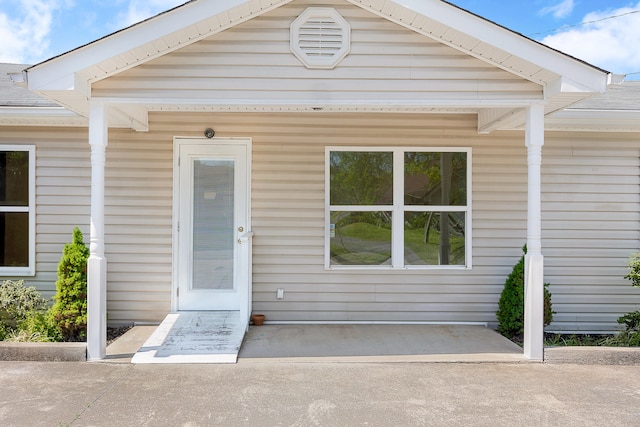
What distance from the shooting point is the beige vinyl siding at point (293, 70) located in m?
4.40

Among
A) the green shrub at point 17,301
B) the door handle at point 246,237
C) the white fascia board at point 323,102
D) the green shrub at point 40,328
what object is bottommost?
the green shrub at point 40,328

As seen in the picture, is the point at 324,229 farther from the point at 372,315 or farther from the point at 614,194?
the point at 614,194

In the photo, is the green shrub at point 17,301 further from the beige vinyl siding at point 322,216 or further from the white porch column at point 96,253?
the white porch column at point 96,253

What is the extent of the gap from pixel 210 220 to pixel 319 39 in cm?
264

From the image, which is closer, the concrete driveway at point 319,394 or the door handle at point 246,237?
the concrete driveway at point 319,394

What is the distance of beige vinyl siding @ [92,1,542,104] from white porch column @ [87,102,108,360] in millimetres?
301

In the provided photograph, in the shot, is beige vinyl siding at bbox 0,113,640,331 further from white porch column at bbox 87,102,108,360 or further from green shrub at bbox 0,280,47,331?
white porch column at bbox 87,102,108,360

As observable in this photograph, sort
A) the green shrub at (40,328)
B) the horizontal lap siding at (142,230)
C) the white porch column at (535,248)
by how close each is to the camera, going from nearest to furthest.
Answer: the white porch column at (535,248) → the green shrub at (40,328) → the horizontal lap siding at (142,230)

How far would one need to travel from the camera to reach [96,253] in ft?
14.5

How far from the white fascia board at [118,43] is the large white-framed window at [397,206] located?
2301 millimetres

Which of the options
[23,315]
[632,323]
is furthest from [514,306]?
[23,315]

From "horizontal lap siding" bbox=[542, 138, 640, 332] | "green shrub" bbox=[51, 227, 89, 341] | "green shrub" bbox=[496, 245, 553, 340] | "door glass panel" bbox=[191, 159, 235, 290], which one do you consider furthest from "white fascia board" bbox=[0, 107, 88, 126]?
"horizontal lap siding" bbox=[542, 138, 640, 332]

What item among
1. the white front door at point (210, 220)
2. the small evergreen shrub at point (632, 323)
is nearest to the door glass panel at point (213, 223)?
the white front door at point (210, 220)

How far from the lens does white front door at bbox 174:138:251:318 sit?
5762 millimetres
